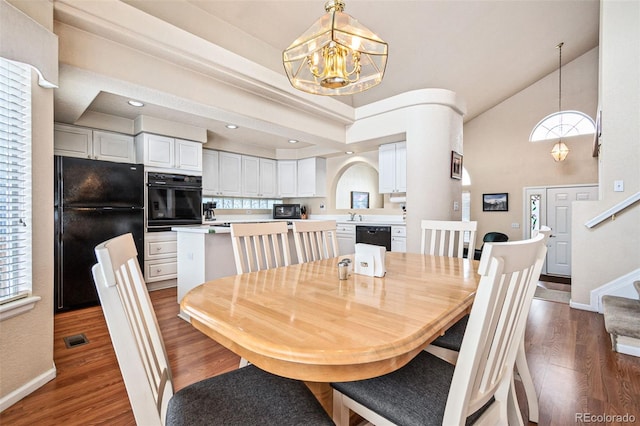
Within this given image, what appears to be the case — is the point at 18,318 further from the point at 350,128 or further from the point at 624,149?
the point at 624,149

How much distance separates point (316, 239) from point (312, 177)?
3774 mm

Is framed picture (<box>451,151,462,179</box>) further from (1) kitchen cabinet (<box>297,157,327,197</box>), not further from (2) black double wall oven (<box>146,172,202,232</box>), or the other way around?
(2) black double wall oven (<box>146,172,202,232</box>)

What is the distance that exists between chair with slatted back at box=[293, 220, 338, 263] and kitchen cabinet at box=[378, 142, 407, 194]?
2465mm

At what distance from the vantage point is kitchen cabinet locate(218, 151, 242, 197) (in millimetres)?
5209

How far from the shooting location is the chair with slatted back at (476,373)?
29.0 inches

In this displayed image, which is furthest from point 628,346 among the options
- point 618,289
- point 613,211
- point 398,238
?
point 398,238

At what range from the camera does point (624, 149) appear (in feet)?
10.1

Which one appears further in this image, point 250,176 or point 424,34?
point 250,176

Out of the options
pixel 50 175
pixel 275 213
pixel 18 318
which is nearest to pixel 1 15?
pixel 50 175

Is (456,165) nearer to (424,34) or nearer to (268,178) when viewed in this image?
(424,34)

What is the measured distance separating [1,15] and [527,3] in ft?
17.2

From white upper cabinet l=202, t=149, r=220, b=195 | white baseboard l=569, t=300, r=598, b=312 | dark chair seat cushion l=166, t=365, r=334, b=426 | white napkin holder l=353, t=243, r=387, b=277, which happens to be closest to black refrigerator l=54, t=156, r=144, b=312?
white upper cabinet l=202, t=149, r=220, b=195

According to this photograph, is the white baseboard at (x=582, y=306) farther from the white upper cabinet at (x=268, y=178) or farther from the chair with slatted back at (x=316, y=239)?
the white upper cabinet at (x=268, y=178)

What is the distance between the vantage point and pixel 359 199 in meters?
8.09
